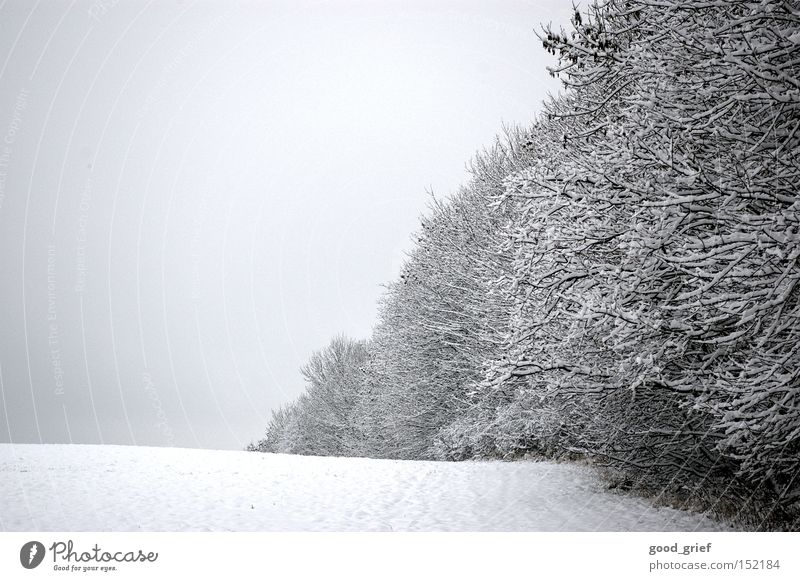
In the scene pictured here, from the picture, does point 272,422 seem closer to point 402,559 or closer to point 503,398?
point 503,398

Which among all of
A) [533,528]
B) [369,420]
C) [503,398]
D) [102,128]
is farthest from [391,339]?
[533,528]

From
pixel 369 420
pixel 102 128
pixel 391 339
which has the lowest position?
pixel 369 420

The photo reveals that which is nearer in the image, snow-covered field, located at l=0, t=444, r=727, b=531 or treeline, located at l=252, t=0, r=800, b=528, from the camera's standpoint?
treeline, located at l=252, t=0, r=800, b=528

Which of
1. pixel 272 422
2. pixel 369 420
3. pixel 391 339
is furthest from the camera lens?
pixel 272 422

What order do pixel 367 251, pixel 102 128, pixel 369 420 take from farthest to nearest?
pixel 367 251, pixel 369 420, pixel 102 128

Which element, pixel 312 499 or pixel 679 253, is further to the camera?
pixel 312 499

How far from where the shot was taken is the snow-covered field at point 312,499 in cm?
877

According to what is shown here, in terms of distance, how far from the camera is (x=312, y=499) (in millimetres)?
10492

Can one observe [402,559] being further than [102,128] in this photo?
No

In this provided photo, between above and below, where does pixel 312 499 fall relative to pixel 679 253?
below

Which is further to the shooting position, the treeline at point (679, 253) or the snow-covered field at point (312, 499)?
the snow-covered field at point (312, 499)

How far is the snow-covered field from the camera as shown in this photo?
28.8 feet

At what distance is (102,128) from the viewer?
14516 mm

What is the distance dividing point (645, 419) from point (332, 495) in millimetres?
6191
